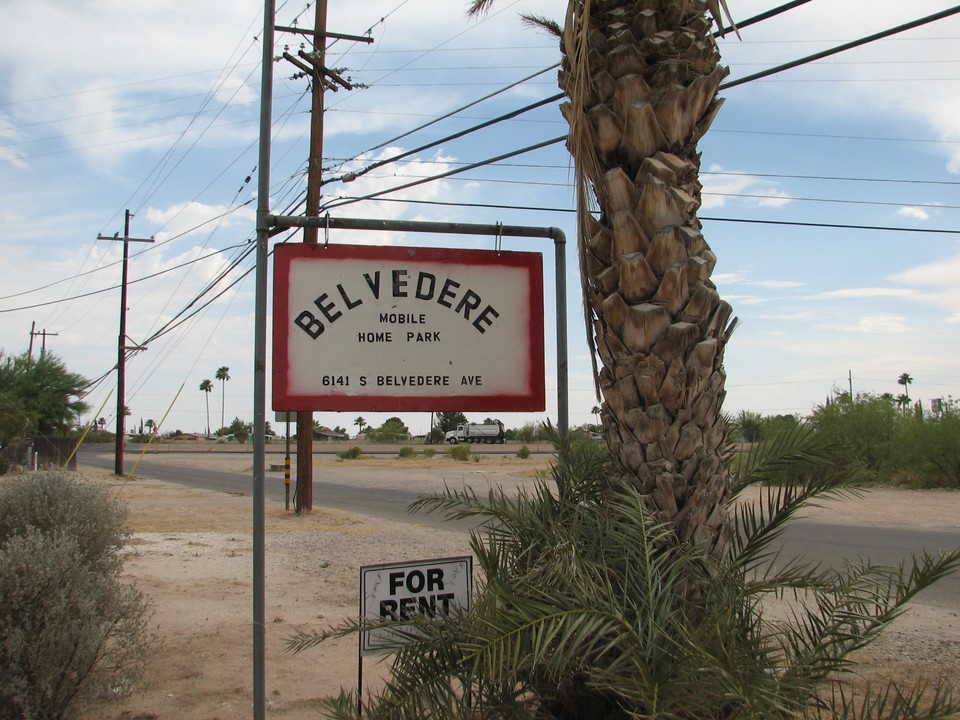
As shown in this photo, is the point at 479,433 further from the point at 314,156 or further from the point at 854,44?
the point at 854,44

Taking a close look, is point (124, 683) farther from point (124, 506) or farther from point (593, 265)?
point (593, 265)

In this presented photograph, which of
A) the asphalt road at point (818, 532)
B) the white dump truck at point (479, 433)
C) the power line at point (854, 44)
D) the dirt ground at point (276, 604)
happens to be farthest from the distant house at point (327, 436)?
the power line at point (854, 44)

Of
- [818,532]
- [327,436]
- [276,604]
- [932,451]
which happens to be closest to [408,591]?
[276,604]

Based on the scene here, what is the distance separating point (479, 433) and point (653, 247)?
7472cm

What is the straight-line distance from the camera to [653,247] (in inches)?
138

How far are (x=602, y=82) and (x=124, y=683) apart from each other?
15.9 feet

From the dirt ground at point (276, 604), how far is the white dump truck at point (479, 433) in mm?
57272

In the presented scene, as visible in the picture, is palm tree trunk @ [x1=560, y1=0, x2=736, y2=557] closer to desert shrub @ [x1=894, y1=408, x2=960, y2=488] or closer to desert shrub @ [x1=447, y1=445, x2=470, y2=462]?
desert shrub @ [x1=894, y1=408, x2=960, y2=488]

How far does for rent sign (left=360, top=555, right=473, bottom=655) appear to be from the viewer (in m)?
3.90

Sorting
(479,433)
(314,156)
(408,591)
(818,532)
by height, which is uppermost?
(314,156)

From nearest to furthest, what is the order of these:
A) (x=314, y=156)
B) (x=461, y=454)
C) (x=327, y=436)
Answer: (x=314, y=156) < (x=461, y=454) < (x=327, y=436)

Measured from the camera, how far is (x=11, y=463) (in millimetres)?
35969

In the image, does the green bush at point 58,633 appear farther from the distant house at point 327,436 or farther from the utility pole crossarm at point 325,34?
the distant house at point 327,436

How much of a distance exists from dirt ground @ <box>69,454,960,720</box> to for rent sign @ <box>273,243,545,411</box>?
8.46 feet
